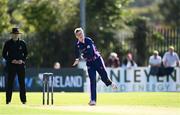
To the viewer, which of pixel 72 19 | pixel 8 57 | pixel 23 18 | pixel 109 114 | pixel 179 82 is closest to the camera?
pixel 109 114

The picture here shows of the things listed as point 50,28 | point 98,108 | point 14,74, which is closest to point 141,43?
point 50,28

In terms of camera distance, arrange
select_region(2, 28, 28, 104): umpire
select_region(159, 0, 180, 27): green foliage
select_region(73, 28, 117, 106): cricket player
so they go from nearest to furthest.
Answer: select_region(73, 28, 117, 106): cricket player
select_region(2, 28, 28, 104): umpire
select_region(159, 0, 180, 27): green foliage

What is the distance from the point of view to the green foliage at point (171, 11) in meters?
86.8

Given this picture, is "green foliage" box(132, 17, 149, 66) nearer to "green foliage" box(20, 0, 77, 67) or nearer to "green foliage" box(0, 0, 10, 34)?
"green foliage" box(20, 0, 77, 67)

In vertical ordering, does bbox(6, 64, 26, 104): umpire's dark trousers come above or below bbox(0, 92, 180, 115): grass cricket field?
above

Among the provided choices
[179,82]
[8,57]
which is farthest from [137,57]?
[8,57]

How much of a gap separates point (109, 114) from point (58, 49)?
27880 millimetres

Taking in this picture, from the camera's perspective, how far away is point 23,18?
2046 inches

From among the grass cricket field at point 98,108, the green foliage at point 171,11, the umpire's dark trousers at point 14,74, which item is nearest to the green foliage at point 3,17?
the grass cricket field at point 98,108

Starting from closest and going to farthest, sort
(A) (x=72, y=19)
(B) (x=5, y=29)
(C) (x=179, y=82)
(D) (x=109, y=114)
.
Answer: (D) (x=109, y=114) → (C) (x=179, y=82) → (B) (x=5, y=29) → (A) (x=72, y=19)

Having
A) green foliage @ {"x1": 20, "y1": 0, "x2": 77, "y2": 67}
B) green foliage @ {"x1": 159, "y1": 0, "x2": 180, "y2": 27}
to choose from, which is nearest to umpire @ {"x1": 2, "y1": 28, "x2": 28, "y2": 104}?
green foliage @ {"x1": 20, "y1": 0, "x2": 77, "y2": 67}

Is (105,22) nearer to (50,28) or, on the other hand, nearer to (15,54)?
(50,28)

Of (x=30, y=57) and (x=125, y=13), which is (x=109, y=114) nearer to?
(x=30, y=57)

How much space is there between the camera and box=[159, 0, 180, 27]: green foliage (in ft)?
285
